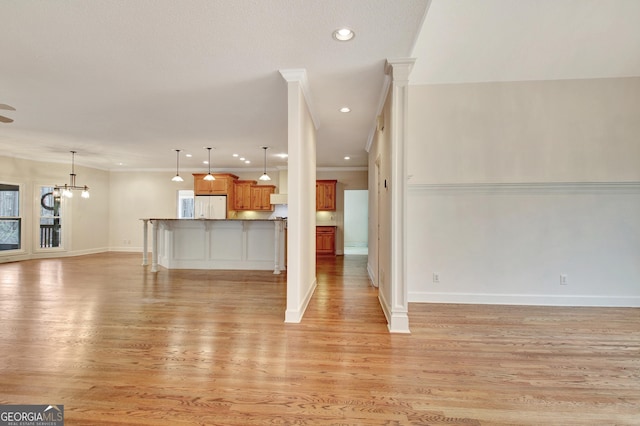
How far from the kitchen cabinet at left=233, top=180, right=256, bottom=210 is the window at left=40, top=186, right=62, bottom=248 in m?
4.55

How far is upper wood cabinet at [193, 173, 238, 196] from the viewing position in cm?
849

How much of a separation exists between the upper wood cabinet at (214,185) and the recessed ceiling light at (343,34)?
672 cm

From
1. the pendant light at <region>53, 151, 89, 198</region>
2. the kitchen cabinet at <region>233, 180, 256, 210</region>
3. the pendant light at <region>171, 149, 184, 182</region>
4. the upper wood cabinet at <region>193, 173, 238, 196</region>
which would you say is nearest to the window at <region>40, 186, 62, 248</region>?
the pendant light at <region>53, 151, 89, 198</region>

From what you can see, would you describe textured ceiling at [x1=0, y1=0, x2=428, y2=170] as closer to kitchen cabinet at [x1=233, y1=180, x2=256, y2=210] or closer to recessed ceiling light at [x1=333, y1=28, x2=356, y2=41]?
A: recessed ceiling light at [x1=333, y1=28, x2=356, y2=41]

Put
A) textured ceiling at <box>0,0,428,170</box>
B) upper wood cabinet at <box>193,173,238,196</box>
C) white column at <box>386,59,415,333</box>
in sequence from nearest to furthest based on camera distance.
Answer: textured ceiling at <box>0,0,428,170</box> < white column at <box>386,59,415,333</box> < upper wood cabinet at <box>193,173,238,196</box>

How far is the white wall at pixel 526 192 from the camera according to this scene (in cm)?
359

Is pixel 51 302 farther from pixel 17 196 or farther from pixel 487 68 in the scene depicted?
pixel 487 68

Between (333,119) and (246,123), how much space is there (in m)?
1.49

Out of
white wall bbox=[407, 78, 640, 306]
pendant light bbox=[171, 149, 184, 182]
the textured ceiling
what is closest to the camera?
the textured ceiling

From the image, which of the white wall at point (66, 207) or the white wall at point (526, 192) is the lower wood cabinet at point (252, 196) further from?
the white wall at point (526, 192)

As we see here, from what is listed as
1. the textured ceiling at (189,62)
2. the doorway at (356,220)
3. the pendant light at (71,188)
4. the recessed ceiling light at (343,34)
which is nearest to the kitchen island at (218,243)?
the textured ceiling at (189,62)

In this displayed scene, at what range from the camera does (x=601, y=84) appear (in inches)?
141

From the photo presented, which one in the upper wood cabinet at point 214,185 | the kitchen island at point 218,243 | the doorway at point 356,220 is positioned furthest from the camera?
the doorway at point 356,220

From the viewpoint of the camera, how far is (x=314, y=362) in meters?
2.25
